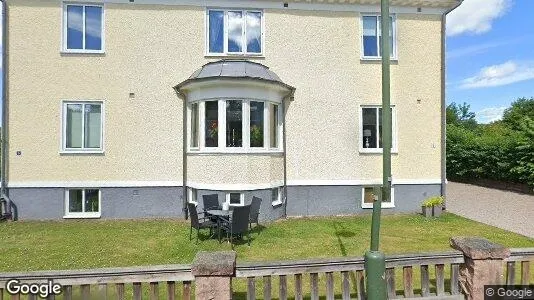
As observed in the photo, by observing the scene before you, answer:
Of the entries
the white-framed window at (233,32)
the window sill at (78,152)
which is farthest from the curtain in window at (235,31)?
the window sill at (78,152)

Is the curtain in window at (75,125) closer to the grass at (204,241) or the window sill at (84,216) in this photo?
the window sill at (84,216)

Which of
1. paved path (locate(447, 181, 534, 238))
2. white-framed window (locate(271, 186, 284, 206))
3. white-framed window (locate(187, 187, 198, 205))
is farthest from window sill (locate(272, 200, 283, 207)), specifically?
paved path (locate(447, 181, 534, 238))

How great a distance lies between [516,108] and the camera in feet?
157

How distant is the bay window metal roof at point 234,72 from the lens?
386 inches

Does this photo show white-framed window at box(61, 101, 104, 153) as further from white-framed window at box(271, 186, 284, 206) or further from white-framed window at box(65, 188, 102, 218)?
white-framed window at box(271, 186, 284, 206)

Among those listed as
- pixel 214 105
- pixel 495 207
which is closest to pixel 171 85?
pixel 214 105

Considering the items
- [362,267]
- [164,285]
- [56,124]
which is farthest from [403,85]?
[56,124]

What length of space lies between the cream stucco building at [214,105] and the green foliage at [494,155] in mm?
6934

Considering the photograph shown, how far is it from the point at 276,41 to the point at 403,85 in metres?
4.84

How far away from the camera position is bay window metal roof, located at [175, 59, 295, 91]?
9.80 metres

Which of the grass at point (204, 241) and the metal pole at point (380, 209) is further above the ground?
the metal pole at point (380, 209)

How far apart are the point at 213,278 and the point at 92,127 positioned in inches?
367

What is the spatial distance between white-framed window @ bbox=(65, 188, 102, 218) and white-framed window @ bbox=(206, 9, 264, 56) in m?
6.17

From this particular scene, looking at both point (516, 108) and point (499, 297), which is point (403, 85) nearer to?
point (499, 297)
